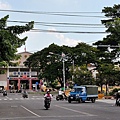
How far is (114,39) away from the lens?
2256 inches

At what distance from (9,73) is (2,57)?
86.9m

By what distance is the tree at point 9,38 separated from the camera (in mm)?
27250

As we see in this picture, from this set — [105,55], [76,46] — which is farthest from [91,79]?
[76,46]

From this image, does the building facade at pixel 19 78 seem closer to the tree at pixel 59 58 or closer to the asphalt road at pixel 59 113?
the tree at pixel 59 58

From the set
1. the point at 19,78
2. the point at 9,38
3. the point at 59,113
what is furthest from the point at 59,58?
the point at 59,113

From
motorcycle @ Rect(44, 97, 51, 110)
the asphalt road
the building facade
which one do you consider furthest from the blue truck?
the building facade

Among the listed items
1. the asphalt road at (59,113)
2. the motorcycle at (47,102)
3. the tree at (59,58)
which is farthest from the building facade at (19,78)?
the motorcycle at (47,102)

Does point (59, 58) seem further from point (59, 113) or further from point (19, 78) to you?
point (59, 113)

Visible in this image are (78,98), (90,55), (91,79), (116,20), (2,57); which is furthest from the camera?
(90,55)

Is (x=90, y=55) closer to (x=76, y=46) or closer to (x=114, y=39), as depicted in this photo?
(x=76, y=46)

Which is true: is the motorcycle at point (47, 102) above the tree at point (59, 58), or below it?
below

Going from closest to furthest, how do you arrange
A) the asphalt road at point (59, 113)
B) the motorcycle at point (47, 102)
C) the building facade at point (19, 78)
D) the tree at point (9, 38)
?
the asphalt road at point (59, 113), the tree at point (9, 38), the motorcycle at point (47, 102), the building facade at point (19, 78)

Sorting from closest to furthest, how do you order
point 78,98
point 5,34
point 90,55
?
point 5,34, point 78,98, point 90,55

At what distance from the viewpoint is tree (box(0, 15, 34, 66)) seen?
89.4 ft
